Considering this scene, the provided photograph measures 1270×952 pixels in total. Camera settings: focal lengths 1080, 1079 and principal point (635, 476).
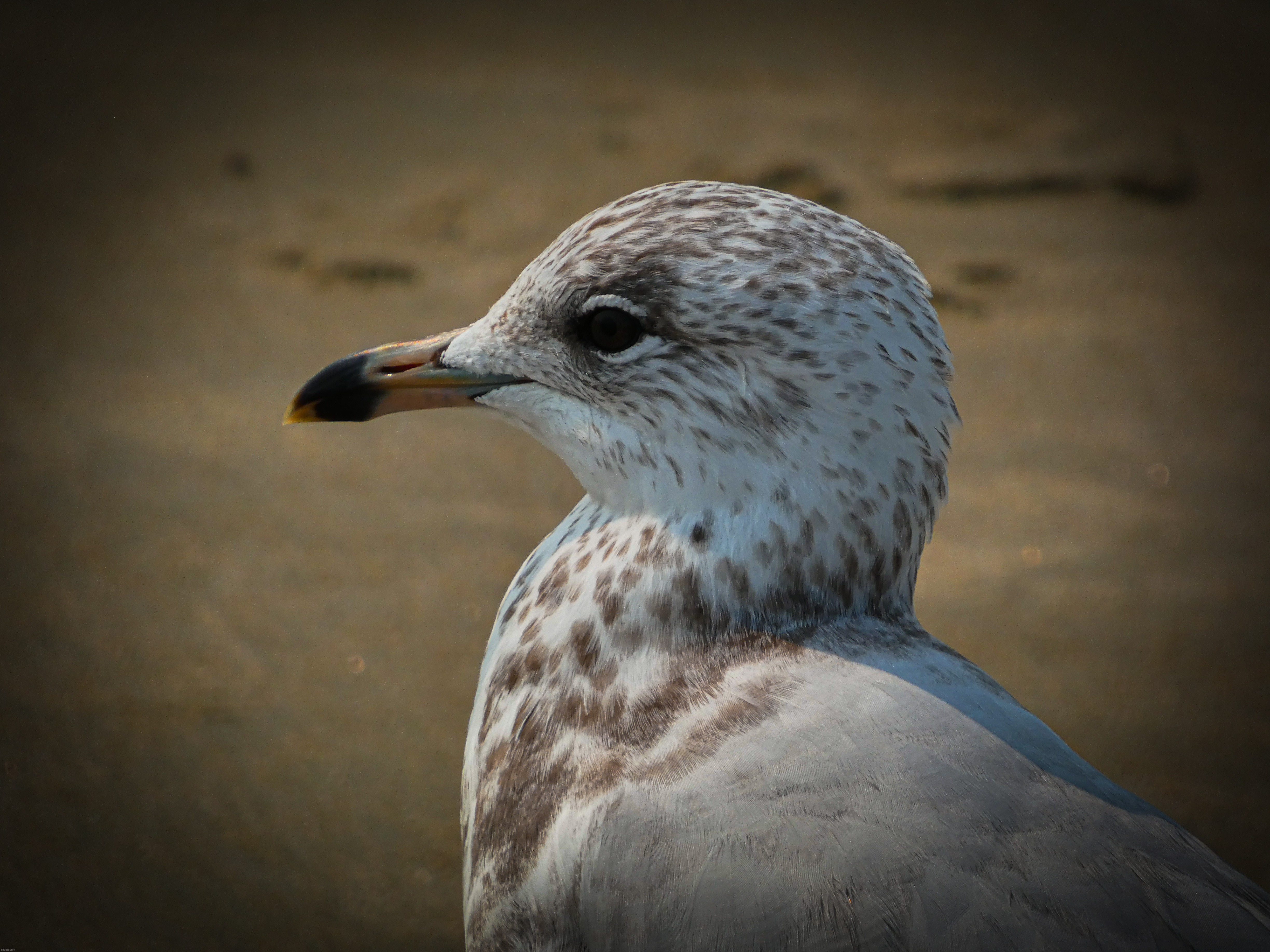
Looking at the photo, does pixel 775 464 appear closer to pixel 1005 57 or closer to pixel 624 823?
pixel 624 823

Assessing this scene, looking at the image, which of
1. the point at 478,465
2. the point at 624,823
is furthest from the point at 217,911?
the point at 478,465

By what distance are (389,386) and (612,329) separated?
42 centimetres

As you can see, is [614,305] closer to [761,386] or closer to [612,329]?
[612,329]

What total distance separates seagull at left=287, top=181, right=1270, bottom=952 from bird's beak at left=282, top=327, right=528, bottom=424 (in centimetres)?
6

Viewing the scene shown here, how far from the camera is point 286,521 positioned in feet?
11.4

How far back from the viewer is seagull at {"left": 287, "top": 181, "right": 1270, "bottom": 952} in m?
1.21

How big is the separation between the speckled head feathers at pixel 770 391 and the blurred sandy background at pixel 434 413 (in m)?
1.38

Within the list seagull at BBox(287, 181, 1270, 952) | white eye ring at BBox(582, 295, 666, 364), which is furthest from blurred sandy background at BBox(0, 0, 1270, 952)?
white eye ring at BBox(582, 295, 666, 364)

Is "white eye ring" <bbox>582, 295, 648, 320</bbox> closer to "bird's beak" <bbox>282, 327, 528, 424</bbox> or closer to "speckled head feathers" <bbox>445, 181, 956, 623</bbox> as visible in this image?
"speckled head feathers" <bbox>445, 181, 956, 623</bbox>

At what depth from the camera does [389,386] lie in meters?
1.73

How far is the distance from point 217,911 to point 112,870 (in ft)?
0.88

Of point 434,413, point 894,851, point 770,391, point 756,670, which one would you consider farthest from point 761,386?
point 434,413

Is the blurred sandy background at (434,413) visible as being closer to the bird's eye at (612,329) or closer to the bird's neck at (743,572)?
the bird's neck at (743,572)

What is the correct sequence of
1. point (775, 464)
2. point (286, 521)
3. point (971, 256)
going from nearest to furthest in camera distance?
1. point (775, 464)
2. point (286, 521)
3. point (971, 256)
